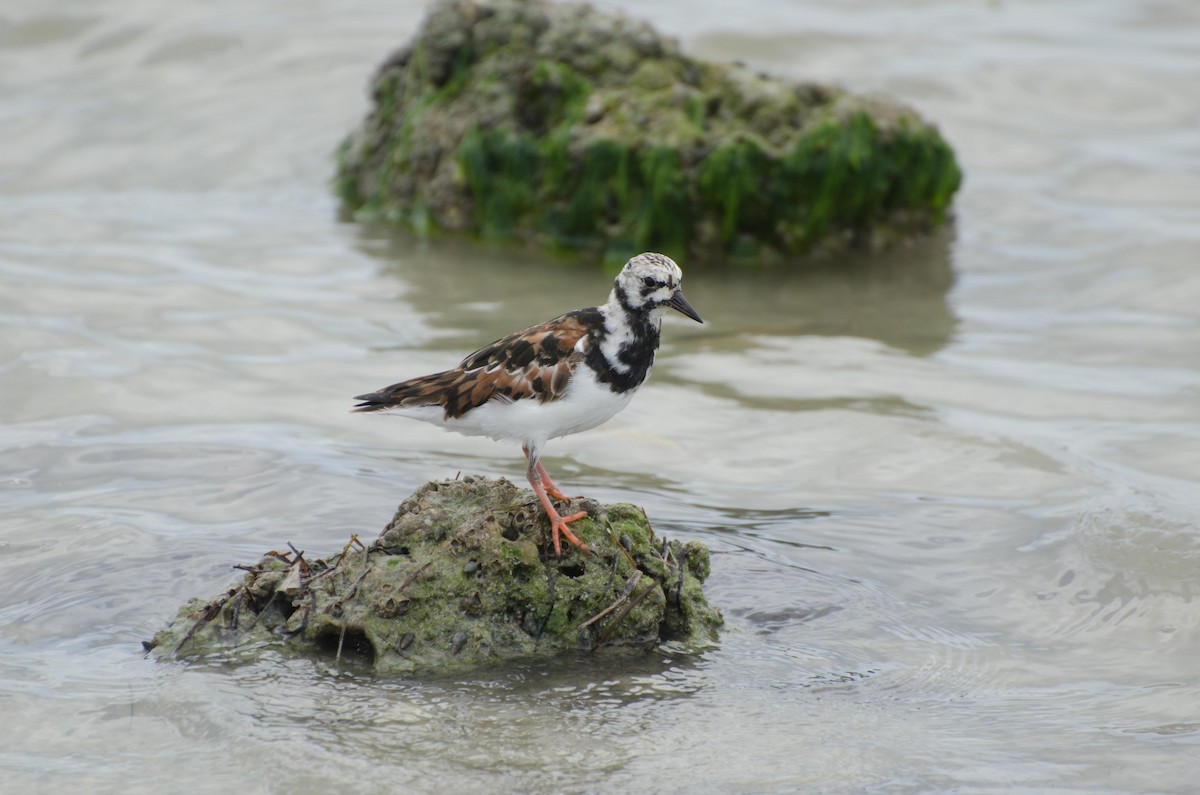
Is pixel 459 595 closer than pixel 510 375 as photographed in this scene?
Yes

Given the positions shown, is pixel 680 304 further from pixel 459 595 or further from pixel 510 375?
pixel 459 595

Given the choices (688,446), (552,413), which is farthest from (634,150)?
(552,413)

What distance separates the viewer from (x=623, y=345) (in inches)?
204

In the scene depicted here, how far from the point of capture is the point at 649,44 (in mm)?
10719

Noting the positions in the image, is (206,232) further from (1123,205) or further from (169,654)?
(1123,205)

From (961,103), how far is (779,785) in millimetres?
10607

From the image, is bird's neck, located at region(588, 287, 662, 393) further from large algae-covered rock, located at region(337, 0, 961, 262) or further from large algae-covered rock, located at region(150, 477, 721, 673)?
large algae-covered rock, located at region(337, 0, 961, 262)

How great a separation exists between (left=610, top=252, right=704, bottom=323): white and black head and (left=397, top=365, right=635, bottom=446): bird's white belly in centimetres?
33

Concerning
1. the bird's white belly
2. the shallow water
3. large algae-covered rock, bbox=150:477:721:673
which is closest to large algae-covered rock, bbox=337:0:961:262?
the shallow water

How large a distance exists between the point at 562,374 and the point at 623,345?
0.85 ft

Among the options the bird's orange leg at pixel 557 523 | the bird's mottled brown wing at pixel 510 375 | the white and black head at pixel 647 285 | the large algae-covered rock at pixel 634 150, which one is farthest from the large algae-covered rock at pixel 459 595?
the large algae-covered rock at pixel 634 150

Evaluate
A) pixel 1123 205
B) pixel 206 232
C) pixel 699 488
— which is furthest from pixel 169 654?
pixel 1123 205

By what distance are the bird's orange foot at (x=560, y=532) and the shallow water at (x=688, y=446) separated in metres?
0.42

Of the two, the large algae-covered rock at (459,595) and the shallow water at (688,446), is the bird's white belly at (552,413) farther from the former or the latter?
the shallow water at (688,446)
